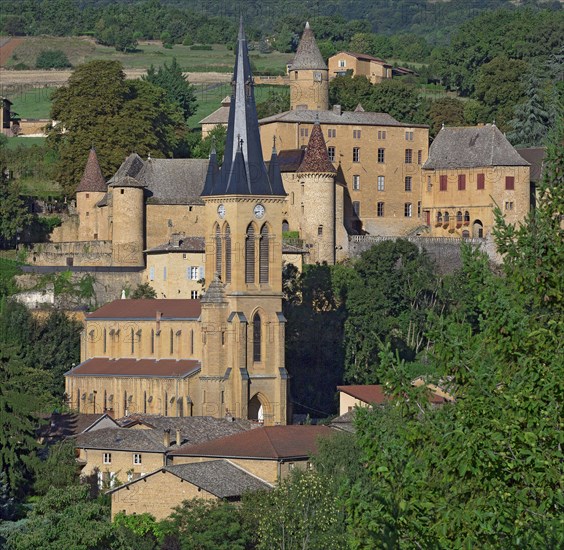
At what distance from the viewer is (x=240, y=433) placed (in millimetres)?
61156

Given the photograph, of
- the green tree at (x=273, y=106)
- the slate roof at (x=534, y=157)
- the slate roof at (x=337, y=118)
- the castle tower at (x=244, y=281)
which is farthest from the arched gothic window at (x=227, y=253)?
the green tree at (x=273, y=106)

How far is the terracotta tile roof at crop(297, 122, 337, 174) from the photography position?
84.9 metres

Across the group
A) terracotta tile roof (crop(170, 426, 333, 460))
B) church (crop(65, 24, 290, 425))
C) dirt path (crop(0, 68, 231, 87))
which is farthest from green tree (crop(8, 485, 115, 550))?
dirt path (crop(0, 68, 231, 87))

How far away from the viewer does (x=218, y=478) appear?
2168 inches

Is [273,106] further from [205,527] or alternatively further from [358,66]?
[205,527]

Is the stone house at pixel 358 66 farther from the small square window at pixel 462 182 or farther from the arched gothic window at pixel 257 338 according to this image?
the arched gothic window at pixel 257 338

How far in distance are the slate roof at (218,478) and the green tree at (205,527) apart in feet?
5.28

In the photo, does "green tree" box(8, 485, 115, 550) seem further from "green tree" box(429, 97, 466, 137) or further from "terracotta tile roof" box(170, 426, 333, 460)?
"green tree" box(429, 97, 466, 137)

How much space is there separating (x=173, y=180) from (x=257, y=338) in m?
19.1

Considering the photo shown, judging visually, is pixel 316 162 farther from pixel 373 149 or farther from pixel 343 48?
pixel 343 48

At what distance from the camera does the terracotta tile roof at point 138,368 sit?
227ft

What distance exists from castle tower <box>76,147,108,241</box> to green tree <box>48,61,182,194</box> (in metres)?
1.90

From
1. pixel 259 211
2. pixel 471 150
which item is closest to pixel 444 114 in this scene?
pixel 471 150

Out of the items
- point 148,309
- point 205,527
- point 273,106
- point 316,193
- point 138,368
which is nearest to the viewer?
point 205,527
